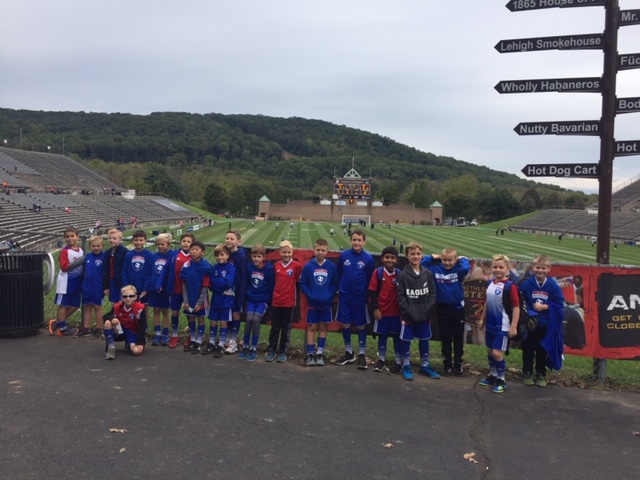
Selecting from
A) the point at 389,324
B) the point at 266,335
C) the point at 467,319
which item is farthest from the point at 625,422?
the point at 266,335

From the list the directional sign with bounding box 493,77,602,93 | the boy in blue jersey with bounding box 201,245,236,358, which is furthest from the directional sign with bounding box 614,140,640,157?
the boy in blue jersey with bounding box 201,245,236,358

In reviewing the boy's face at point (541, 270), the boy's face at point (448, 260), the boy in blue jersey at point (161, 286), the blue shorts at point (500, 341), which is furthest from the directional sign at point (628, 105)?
the boy in blue jersey at point (161, 286)

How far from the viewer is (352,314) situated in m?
6.86

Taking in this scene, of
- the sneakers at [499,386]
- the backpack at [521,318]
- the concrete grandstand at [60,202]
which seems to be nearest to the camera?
the sneakers at [499,386]

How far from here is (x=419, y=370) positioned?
6602 mm

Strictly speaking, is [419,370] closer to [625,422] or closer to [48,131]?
[625,422]

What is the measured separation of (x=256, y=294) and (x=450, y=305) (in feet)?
9.45

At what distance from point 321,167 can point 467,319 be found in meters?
174

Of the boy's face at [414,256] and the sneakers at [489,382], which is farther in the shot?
the boy's face at [414,256]

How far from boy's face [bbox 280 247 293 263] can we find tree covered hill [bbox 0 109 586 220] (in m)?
102

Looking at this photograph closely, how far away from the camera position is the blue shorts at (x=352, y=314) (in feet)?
22.3

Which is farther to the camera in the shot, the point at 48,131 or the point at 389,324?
the point at 48,131

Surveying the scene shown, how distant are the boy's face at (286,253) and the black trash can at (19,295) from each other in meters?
4.36

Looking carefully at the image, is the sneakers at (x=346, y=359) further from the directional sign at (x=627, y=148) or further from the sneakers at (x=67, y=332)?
the directional sign at (x=627, y=148)
